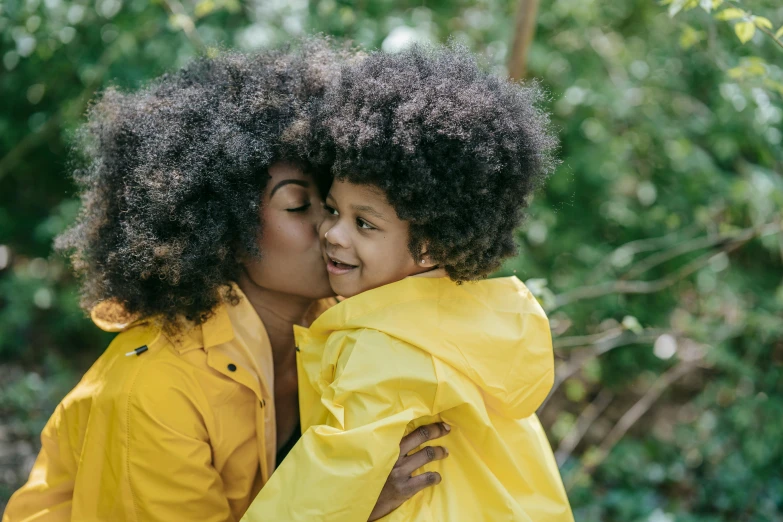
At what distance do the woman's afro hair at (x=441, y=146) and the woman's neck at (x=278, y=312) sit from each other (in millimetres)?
590

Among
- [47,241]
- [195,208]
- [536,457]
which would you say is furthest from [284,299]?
[47,241]

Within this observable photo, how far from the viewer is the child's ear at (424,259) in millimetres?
1964

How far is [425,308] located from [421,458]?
1.26 feet

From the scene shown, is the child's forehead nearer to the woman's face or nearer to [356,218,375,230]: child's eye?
[356,218,375,230]: child's eye

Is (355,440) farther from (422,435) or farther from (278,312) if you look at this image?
(278,312)

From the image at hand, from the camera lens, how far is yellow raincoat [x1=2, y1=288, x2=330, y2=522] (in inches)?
76.6

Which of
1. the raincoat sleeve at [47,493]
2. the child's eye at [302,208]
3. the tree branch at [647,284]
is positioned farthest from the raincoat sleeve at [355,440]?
the tree branch at [647,284]

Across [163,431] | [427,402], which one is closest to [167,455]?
[163,431]

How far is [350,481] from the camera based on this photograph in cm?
165

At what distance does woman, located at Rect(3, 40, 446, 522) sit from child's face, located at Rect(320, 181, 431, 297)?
173 mm

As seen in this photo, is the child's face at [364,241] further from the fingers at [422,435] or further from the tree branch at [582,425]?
the tree branch at [582,425]

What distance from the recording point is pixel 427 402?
177 centimetres

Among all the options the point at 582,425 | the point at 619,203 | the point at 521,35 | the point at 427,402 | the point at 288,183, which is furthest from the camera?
the point at 582,425

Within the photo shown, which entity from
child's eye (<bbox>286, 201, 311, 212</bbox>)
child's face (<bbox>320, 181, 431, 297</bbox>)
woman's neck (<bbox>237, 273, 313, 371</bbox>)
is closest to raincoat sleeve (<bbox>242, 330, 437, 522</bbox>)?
child's face (<bbox>320, 181, 431, 297</bbox>)
